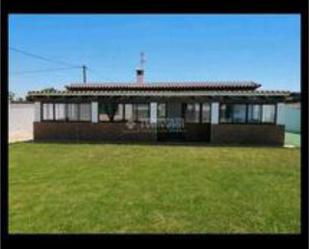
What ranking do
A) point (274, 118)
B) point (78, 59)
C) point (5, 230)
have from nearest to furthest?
point (5, 230)
point (274, 118)
point (78, 59)

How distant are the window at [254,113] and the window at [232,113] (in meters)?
0.22

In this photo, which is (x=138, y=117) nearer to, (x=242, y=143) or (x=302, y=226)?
(x=242, y=143)

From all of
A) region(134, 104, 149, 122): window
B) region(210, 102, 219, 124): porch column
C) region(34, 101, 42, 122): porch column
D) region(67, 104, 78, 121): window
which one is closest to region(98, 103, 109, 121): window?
region(67, 104, 78, 121): window

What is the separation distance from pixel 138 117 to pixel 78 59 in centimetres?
1260

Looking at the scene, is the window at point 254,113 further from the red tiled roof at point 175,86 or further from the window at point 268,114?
the red tiled roof at point 175,86

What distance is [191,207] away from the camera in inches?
205

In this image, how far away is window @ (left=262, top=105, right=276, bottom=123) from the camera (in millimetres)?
14695

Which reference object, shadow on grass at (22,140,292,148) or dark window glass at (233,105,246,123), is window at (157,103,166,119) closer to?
shadow on grass at (22,140,292,148)

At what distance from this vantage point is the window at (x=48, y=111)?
1580 centimetres

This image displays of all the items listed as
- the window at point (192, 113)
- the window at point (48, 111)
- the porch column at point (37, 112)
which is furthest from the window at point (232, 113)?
the porch column at point (37, 112)

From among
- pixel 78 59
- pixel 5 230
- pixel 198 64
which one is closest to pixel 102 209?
pixel 5 230

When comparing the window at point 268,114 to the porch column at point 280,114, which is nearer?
the porch column at point 280,114

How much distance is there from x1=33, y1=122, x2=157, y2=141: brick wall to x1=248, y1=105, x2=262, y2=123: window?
3.69 metres
